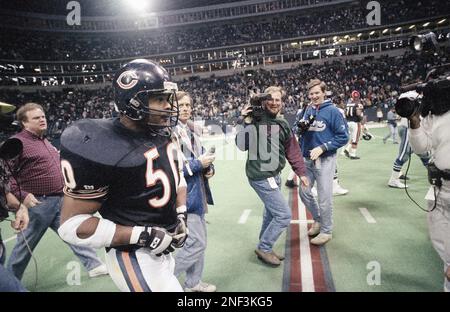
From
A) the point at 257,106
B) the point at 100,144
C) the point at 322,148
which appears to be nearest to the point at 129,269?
the point at 100,144

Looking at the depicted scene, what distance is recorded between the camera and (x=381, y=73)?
29828 millimetres

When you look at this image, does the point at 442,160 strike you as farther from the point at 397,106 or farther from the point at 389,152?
the point at 389,152

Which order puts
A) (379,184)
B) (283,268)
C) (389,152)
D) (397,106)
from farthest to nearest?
(389,152), (379,184), (283,268), (397,106)

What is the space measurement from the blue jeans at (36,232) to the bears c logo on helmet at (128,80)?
2.43 metres

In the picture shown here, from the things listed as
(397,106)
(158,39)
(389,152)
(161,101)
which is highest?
(158,39)

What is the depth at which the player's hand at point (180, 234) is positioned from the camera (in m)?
1.80

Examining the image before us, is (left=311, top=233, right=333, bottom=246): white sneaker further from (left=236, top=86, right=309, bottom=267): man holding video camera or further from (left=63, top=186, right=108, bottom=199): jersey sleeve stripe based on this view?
(left=63, top=186, right=108, bottom=199): jersey sleeve stripe

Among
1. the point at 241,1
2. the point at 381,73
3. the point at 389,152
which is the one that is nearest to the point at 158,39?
the point at 241,1

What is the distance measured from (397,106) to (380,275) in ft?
6.73

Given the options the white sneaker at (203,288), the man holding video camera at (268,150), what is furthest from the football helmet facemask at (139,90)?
the white sneaker at (203,288)

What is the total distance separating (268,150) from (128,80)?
2116 millimetres

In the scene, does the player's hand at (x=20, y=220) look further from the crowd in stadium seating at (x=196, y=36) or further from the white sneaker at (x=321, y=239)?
the crowd in stadium seating at (x=196, y=36)

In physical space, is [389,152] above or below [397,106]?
below

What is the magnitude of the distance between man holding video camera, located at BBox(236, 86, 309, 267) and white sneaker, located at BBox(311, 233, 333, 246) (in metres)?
0.75
